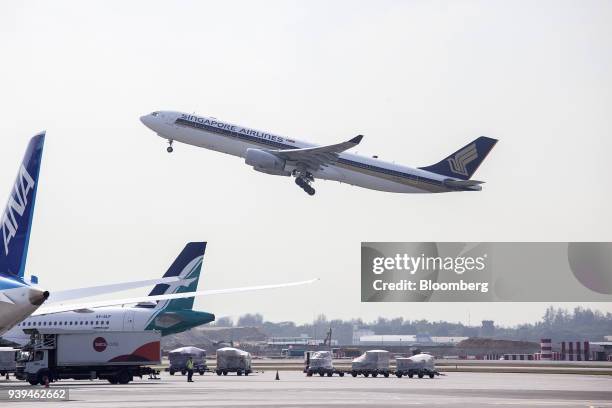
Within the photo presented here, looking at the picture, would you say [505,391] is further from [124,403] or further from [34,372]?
[34,372]

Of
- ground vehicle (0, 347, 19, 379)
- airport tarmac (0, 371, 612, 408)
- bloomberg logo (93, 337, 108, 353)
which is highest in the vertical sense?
bloomberg logo (93, 337, 108, 353)

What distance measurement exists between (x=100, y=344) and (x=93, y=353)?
730mm

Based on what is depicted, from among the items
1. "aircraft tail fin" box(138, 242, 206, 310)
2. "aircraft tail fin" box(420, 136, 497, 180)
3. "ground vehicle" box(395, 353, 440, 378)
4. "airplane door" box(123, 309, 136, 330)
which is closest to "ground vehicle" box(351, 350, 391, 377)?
"ground vehicle" box(395, 353, 440, 378)

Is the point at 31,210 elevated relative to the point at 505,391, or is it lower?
elevated

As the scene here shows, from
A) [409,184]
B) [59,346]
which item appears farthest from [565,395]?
[409,184]

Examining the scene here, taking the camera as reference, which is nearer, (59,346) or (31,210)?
(31,210)

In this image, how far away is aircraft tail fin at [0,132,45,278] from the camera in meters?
31.0

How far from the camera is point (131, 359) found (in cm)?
6844

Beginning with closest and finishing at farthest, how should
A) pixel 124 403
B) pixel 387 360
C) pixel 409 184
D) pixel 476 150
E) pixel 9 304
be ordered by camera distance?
pixel 9 304
pixel 124 403
pixel 387 360
pixel 409 184
pixel 476 150

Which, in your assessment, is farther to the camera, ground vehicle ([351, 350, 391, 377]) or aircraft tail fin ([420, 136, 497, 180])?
aircraft tail fin ([420, 136, 497, 180])

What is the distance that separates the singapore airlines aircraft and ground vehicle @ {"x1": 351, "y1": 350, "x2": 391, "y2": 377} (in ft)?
54.8

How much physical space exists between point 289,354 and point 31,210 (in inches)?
6558

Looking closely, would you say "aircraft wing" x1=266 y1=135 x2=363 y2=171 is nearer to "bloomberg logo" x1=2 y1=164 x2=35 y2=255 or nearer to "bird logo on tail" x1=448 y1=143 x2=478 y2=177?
"bird logo on tail" x1=448 y1=143 x2=478 y2=177

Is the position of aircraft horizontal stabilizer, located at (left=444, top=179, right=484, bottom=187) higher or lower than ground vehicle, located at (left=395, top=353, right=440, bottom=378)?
higher
